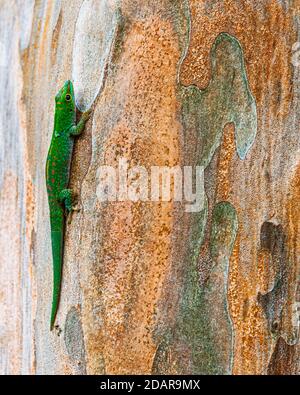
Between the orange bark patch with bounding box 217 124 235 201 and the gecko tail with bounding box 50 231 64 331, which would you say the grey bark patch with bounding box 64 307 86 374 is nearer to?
the gecko tail with bounding box 50 231 64 331

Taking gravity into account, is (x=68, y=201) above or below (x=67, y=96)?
below

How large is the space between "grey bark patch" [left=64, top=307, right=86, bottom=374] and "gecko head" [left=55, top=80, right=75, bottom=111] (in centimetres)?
68

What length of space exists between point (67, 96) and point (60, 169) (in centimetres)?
25

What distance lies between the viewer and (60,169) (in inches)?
74.6

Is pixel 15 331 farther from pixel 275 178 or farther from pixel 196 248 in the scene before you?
pixel 275 178

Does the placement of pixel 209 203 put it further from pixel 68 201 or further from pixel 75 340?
pixel 75 340

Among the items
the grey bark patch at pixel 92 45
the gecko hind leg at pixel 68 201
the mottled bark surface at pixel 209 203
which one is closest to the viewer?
the mottled bark surface at pixel 209 203

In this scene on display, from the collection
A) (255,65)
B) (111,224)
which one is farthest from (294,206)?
(111,224)

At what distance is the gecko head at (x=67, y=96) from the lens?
1.87m
